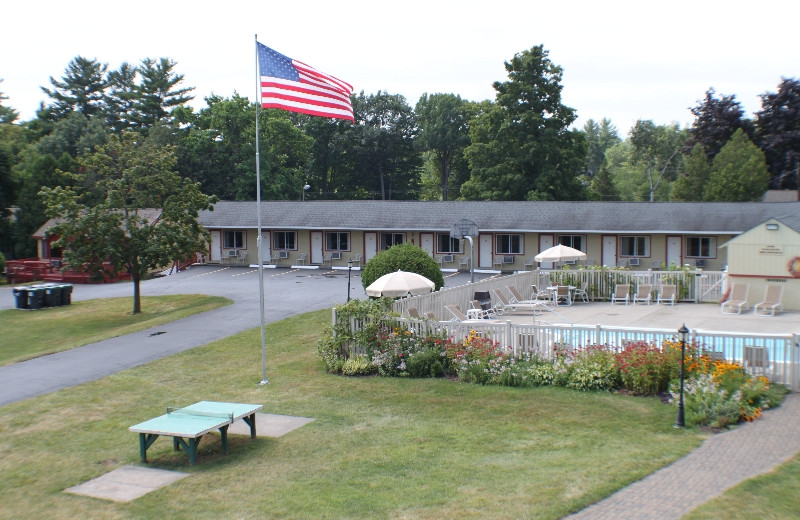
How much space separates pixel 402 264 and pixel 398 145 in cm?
5824

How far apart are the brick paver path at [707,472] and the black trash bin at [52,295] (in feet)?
96.0

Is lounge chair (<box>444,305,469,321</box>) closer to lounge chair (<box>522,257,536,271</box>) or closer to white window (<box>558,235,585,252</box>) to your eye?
lounge chair (<box>522,257,536,271</box>)

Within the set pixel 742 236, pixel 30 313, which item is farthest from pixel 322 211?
pixel 742 236

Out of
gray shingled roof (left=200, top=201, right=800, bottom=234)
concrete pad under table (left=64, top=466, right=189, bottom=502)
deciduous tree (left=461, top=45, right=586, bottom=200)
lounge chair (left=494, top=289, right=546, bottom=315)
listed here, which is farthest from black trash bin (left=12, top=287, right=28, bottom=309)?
deciduous tree (left=461, top=45, right=586, bottom=200)

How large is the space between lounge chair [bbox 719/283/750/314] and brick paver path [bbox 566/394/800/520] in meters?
11.4

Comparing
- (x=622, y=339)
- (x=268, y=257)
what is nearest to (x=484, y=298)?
(x=622, y=339)

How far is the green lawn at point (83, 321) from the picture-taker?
24375 mm

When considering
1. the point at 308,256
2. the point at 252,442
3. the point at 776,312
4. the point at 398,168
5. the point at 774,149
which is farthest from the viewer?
the point at 398,168

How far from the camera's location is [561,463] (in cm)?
1023

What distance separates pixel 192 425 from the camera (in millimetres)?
11500

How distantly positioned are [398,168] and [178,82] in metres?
26.7

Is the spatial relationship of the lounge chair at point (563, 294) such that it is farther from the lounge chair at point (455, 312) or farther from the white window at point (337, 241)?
the white window at point (337, 241)

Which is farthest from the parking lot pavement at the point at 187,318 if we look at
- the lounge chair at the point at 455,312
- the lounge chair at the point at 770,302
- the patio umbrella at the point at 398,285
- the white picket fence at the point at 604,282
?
the lounge chair at the point at 770,302

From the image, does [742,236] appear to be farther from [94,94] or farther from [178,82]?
[94,94]
